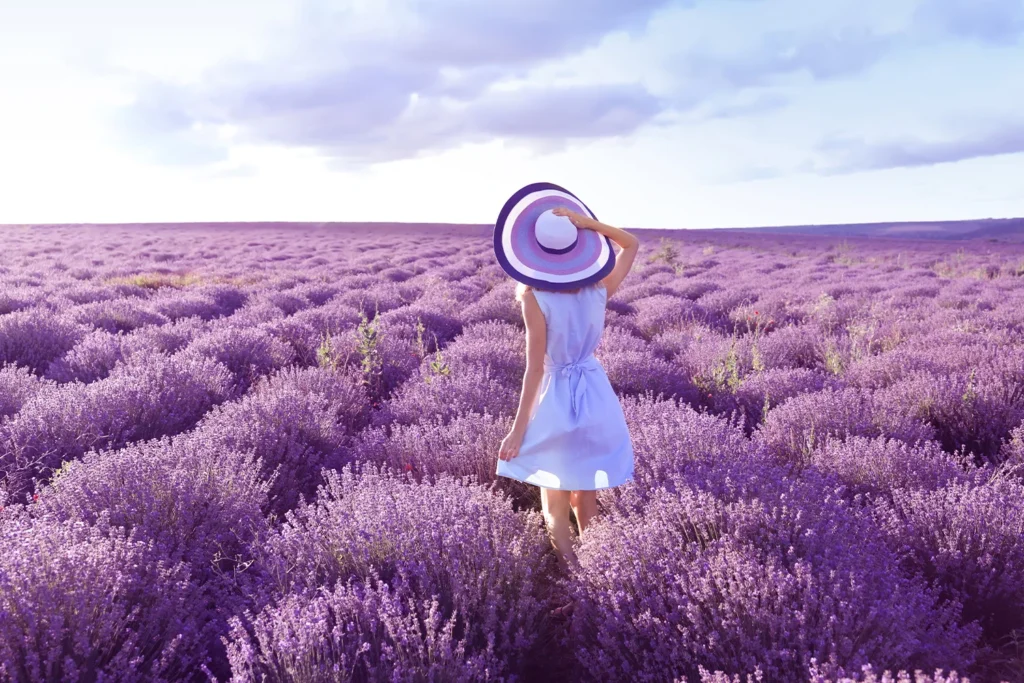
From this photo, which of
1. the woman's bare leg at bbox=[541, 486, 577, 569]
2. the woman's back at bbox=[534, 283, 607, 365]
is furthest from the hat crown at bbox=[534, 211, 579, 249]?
the woman's bare leg at bbox=[541, 486, 577, 569]

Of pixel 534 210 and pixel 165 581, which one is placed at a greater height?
pixel 534 210

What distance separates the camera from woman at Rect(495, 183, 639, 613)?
2.20 metres

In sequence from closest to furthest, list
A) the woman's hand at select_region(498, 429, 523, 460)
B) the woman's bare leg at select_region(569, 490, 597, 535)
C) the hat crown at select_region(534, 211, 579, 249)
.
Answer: the hat crown at select_region(534, 211, 579, 249) → the woman's hand at select_region(498, 429, 523, 460) → the woman's bare leg at select_region(569, 490, 597, 535)

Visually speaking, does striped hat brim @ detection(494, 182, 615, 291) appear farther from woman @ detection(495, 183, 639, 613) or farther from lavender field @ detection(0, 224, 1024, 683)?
lavender field @ detection(0, 224, 1024, 683)

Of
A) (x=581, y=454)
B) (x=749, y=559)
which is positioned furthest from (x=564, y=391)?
(x=749, y=559)

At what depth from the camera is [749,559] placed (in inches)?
71.4

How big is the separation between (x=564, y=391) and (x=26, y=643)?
165 centimetres

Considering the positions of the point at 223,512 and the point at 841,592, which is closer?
the point at 841,592

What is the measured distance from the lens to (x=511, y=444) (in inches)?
89.4

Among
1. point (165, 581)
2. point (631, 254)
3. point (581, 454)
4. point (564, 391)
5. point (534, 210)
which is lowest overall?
point (165, 581)

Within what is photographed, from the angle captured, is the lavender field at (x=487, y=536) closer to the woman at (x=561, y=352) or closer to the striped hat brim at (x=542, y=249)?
the woman at (x=561, y=352)

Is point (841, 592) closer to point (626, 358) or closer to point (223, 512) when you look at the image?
point (223, 512)

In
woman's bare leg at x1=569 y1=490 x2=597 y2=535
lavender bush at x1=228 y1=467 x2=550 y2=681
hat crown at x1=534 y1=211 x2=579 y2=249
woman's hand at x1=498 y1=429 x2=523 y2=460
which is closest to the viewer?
lavender bush at x1=228 y1=467 x2=550 y2=681

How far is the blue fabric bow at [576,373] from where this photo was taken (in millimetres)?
2289
